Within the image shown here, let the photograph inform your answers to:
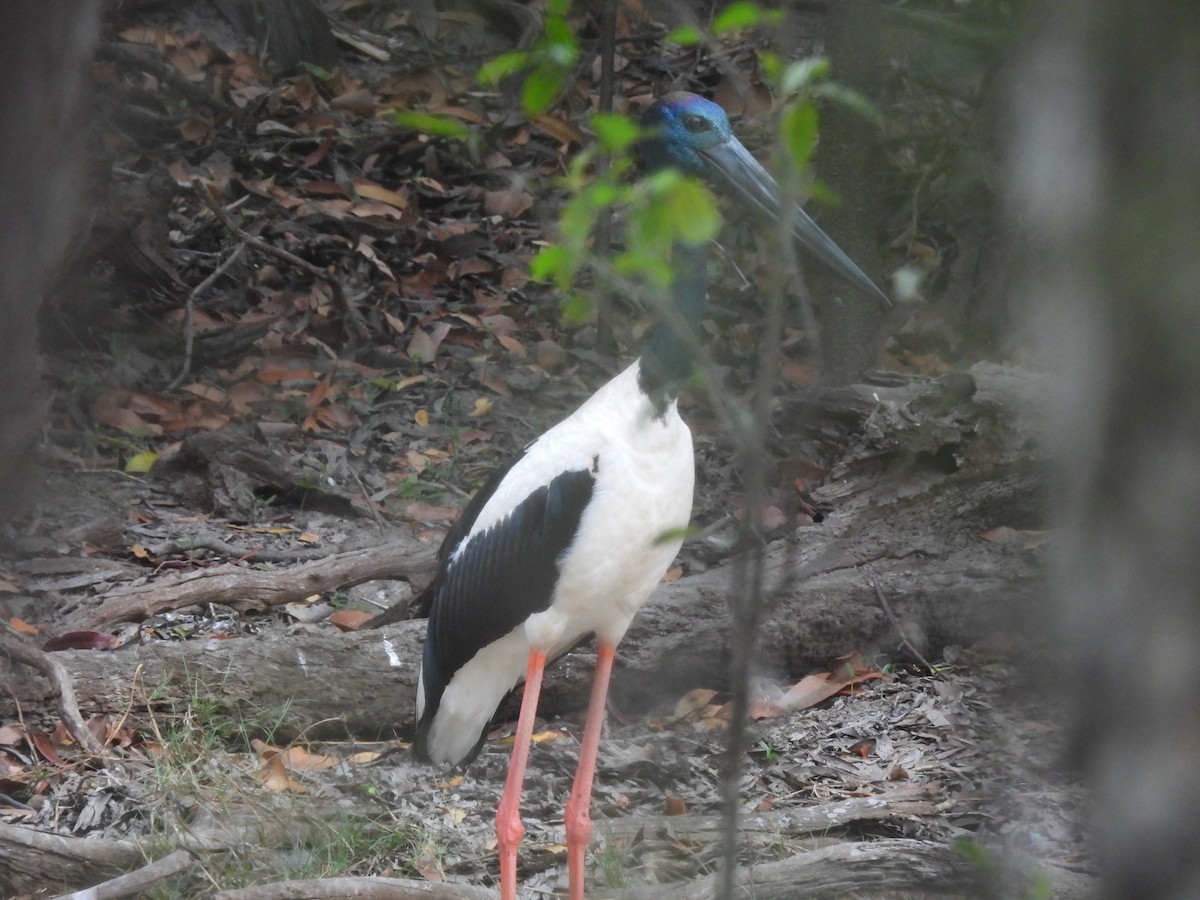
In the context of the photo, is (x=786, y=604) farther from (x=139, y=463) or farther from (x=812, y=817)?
(x=139, y=463)

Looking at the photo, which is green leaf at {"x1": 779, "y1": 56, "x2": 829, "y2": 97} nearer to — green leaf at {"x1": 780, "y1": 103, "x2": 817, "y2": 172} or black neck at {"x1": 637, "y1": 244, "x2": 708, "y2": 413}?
green leaf at {"x1": 780, "y1": 103, "x2": 817, "y2": 172}

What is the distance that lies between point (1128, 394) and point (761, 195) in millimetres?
2530

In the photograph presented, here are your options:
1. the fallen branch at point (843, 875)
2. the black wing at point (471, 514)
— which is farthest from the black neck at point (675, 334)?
the fallen branch at point (843, 875)

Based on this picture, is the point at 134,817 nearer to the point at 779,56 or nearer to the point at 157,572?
the point at 157,572

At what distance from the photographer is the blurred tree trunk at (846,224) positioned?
4652 millimetres

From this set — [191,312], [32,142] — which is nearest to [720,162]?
[32,142]

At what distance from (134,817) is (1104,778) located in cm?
300

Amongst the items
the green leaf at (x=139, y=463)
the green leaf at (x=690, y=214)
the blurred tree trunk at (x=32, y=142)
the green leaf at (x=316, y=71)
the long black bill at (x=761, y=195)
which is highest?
the green leaf at (x=690, y=214)

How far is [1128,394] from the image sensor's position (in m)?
0.95

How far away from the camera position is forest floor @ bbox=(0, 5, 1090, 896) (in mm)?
3471

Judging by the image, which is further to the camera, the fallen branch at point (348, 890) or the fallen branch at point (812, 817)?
the fallen branch at point (812, 817)

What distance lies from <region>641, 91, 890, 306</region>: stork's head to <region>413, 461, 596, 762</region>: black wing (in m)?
0.72

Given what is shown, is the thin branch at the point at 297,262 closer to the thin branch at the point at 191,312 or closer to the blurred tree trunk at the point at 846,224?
the thin branch at the point at 191,312

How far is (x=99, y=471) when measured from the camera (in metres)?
5.33
